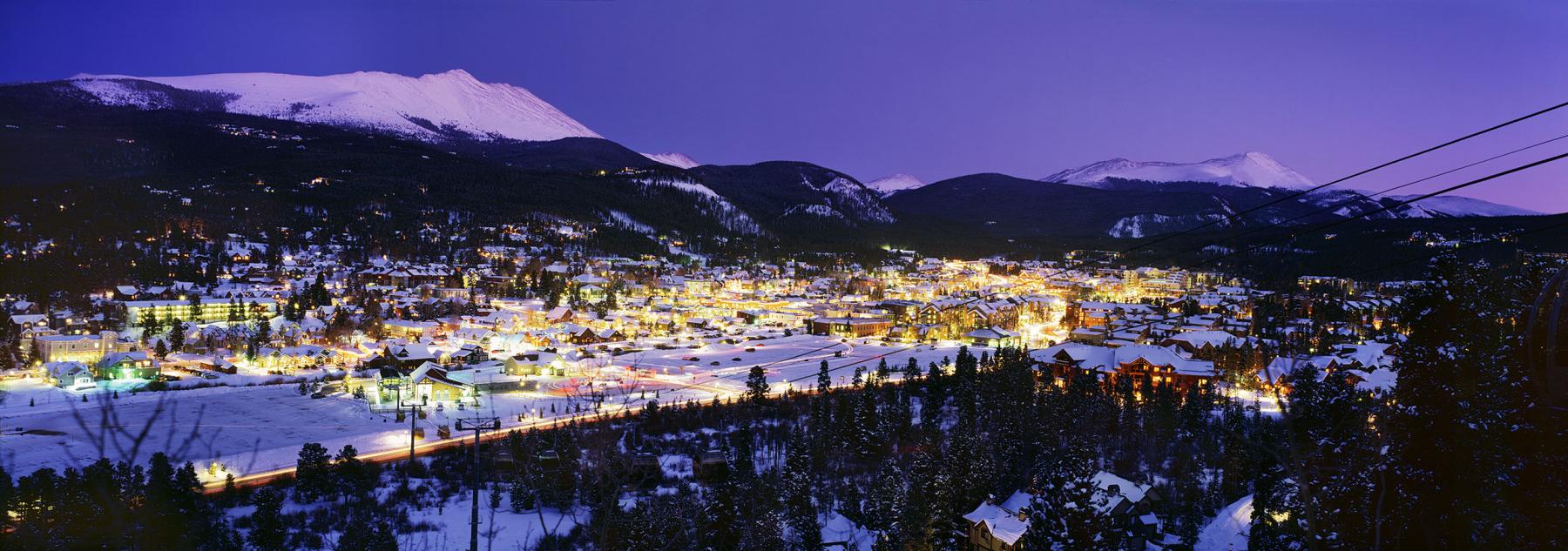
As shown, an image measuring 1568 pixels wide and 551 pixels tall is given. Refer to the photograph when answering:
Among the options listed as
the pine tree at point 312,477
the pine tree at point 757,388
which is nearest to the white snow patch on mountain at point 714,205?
the pine tree at point 757,388

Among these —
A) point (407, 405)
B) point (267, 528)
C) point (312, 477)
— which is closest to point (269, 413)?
point (407, 405)

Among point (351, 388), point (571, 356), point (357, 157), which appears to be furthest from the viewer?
point (357, 157)

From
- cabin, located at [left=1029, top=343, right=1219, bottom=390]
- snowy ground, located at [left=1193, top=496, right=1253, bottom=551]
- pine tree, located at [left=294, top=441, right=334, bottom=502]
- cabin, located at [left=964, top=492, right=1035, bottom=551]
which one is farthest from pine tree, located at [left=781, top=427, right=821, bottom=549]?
cabin, located at [left=1029, top=343, right=1219, bottom=390]

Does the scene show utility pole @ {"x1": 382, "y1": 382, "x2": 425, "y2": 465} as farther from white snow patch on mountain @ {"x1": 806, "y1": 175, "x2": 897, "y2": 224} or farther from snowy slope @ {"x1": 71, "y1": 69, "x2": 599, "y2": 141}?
snowy slope @ {"x1": 71, "y1": 69, "x2": 599, "y2": 141}

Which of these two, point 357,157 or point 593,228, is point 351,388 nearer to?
point 593,228

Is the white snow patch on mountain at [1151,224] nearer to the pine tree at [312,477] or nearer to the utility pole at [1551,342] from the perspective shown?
the pine tree at [312,477]

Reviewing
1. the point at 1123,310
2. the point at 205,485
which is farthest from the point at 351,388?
the point at 1123,310
